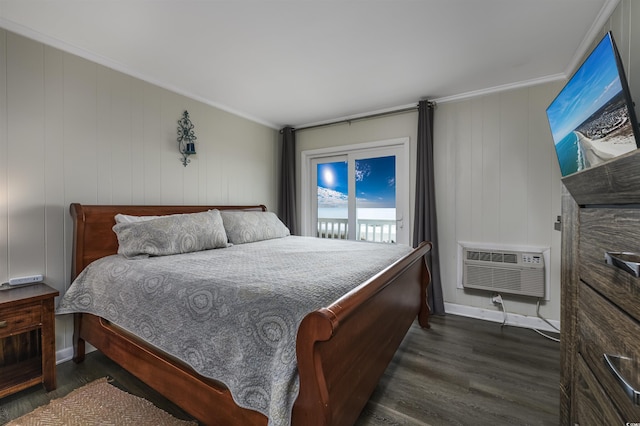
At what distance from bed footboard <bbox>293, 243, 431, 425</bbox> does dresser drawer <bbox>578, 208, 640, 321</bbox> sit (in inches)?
29.6

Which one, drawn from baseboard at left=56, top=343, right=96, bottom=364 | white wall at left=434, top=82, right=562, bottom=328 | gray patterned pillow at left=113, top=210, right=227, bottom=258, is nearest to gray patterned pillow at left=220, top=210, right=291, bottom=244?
gray patterned pillow at left=113, top=210, right=227, bottom=258

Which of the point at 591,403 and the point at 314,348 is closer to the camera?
the point at 591,403

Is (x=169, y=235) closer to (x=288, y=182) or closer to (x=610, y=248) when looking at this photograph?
(x=288, y=182)

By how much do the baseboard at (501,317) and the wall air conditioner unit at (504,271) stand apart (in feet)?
0.84

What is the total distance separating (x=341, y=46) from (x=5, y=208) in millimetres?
2718

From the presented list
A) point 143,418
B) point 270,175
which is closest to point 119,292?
point 143,418

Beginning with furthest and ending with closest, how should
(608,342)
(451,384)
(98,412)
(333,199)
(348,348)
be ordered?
(333,199), (451,384), (98,412), (348,348), (608,342)

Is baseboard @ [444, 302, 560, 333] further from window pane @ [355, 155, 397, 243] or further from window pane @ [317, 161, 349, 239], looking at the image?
window pane @ [317, 161, 349, 239]

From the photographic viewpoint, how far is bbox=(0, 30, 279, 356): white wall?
196 cm

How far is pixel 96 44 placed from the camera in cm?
218

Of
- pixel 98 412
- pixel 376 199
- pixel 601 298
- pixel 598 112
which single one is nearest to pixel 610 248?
pixel 601 298

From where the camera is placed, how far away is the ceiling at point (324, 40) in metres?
1.80

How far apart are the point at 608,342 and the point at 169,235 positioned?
8.11 feet

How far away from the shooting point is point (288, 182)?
425cm
